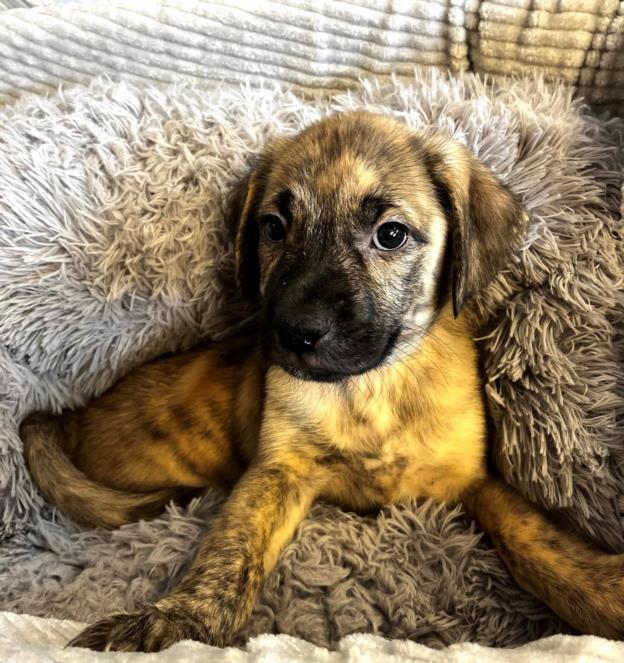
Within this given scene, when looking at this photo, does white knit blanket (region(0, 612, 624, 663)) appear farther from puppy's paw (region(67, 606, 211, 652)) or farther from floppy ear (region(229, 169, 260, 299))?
floppy ear (region(229, 169, 260, 299))

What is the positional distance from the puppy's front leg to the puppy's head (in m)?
0.34

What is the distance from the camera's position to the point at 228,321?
7.21ft

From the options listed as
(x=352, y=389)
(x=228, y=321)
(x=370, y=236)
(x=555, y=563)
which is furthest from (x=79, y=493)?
(x=555, y=563)

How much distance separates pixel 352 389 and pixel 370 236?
1.40ft

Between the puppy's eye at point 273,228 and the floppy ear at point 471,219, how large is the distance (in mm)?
388

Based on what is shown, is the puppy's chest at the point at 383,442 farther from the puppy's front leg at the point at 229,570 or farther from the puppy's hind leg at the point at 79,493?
the puppy's hind leg at the point at 79,493

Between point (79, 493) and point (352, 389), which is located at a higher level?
Answer: point (352, 389)

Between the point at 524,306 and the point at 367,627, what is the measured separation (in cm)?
89

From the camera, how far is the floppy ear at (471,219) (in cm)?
166

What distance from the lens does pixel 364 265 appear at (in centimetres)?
157

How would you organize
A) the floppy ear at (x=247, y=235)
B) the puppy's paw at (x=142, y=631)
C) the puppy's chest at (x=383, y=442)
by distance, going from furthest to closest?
the floppy ear at (x=247, y=235) < the puppy's chest at (x=383, y=442) < the puppy's paw at (x=142, y=631)

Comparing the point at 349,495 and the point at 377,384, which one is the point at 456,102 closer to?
the point at 377,384

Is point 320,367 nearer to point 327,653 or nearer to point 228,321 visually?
→ point 327,653

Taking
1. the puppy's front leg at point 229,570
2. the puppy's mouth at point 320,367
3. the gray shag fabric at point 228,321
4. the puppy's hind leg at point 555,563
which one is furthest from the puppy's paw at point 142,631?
the puppy's hind leg at point 555,563
